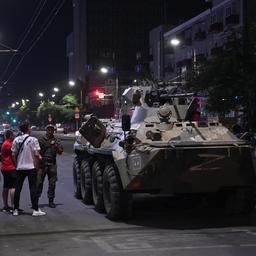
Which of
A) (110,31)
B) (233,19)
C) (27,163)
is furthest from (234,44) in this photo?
(110,31)

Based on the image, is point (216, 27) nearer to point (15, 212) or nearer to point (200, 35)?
point (200, 35)

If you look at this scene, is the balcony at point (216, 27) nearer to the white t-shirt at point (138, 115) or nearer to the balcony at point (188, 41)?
the balcony at point (188, 41)

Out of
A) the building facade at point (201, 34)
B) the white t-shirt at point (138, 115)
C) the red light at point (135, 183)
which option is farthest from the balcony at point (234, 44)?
the building facade at point (201, 34)

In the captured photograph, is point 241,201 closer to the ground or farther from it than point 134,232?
farther from it

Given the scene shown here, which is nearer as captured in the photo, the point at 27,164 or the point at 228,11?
the point at 27,164

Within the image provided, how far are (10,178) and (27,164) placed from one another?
1.18m

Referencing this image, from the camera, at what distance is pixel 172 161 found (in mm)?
11242

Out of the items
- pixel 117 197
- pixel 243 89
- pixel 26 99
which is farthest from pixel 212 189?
pixel 26 99

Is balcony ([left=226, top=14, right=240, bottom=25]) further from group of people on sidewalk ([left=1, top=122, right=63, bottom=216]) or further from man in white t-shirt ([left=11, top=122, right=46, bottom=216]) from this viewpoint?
man in white t-shirt ([left=11, top=122, right=46, bottom=216])

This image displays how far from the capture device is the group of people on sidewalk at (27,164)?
12633mm

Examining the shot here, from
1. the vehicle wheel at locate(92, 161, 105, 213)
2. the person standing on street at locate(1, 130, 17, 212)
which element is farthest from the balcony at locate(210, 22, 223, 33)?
the person standing on street at locate(1, 130, 17, 212)

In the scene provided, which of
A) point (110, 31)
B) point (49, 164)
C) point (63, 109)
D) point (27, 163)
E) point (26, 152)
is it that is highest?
point (110, 31)

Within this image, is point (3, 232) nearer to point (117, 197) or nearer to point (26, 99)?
point (117, 197)

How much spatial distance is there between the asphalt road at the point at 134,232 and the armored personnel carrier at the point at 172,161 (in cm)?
50
